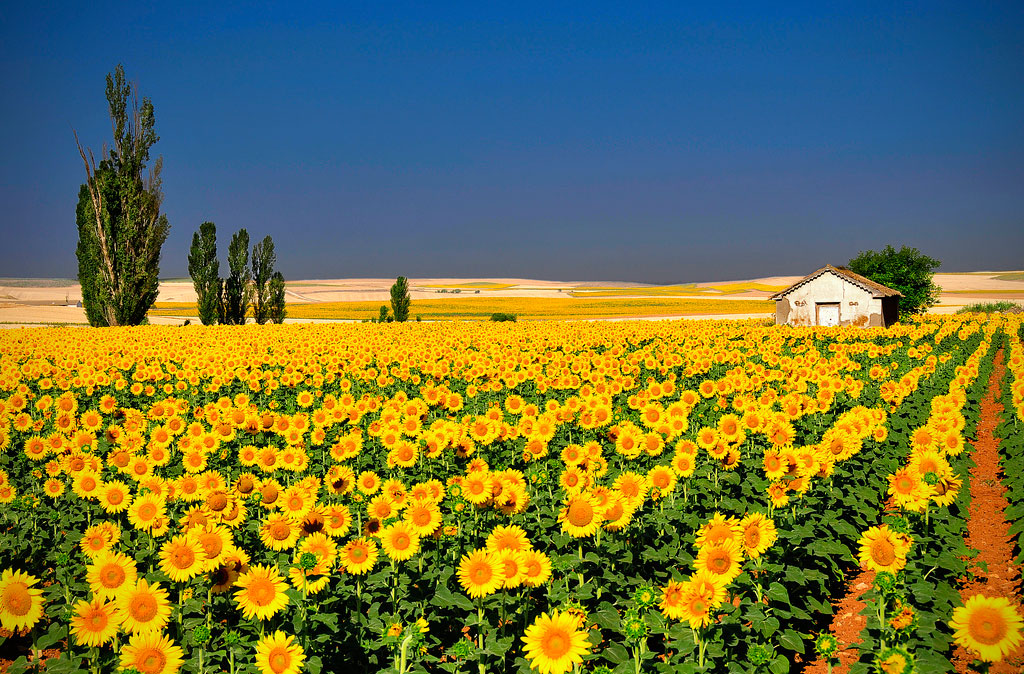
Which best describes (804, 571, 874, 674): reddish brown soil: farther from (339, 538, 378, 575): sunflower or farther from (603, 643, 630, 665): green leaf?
(339, 538, 378, 575): sunflower

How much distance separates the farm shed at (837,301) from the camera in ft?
141

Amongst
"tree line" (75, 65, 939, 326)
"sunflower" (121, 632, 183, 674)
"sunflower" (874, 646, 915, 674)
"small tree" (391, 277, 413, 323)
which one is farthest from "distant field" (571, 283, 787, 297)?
"sunflower" (121, 632, 183, 674)

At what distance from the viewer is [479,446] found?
8.47m

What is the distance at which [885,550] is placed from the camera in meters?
4.06

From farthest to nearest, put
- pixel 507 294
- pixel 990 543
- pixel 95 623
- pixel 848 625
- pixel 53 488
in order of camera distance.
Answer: pixel 507 294, pixel 990 543, pixel 53 488, pixel 848 625, pixel 95 623

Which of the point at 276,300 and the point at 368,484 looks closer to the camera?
the point at 368,484

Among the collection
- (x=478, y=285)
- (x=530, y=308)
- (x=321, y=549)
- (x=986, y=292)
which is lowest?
(x=321, y=549)

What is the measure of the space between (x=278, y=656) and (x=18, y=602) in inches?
67.0

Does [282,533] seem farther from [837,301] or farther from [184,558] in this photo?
[837,301]

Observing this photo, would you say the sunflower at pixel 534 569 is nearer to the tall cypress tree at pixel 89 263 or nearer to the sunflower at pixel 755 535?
the sunflower at pixel 755 535

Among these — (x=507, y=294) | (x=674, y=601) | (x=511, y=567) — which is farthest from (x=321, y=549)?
(x=507, y=294)

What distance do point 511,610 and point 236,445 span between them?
6223 mm

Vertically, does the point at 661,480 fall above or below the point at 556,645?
above

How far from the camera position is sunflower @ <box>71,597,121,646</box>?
11.4ft
